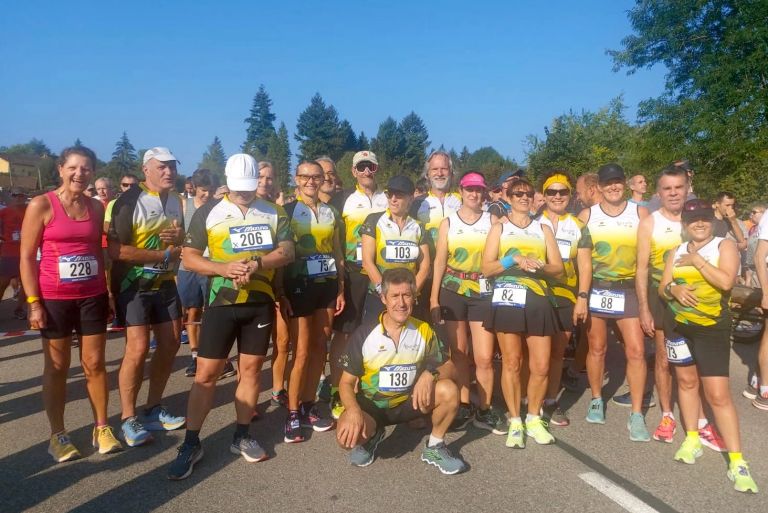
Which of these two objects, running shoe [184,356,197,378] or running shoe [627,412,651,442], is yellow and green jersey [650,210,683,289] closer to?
running shoe [627,412,651,442]

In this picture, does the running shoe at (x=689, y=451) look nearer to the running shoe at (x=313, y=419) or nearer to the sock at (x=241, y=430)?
the running shoe at (x=313, y=419)

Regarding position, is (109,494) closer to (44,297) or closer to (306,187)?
(44,297)

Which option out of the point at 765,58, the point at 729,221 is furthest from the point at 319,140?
the point at 729,221

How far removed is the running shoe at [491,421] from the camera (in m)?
4.32

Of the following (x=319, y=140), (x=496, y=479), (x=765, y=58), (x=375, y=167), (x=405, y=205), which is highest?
(x=319, y=140)

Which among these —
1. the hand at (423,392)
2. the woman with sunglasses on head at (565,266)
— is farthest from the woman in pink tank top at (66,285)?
the woman with sunglasses on head at (565,266)

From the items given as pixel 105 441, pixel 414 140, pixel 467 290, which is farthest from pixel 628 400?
pixel 414 140

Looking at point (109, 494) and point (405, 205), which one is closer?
point (109, 494)

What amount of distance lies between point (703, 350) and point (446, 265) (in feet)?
6.42

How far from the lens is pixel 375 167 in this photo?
18.6 ft

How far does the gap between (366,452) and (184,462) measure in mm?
1200

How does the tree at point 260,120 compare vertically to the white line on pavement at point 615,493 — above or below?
above

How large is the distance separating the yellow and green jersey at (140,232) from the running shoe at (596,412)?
3638 mm

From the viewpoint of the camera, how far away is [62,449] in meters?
3.80
